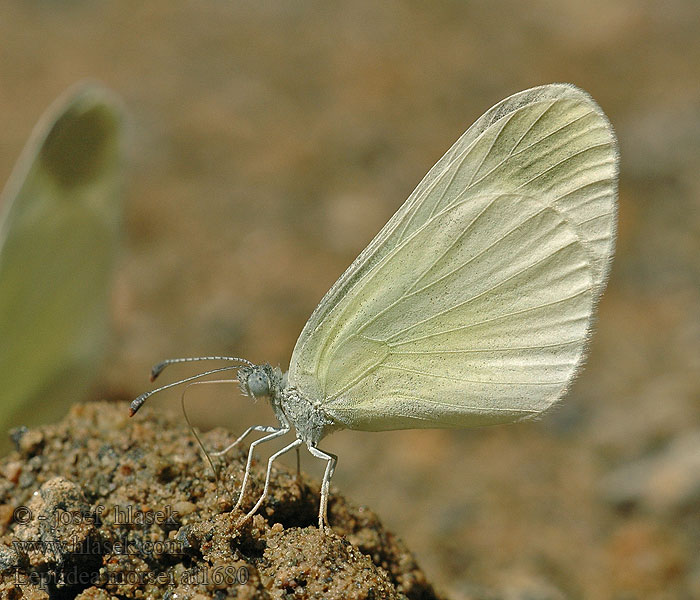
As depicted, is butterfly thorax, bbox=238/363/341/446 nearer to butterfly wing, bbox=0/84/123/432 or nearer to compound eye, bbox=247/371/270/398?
compound eye, bbox=247/371/270/398

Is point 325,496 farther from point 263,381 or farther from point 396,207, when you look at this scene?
point 396,207

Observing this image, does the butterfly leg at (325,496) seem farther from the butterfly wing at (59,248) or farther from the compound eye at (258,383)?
the butterfly wing at (59,248)

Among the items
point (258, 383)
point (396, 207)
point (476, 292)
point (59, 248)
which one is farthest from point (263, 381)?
point (396, 207)

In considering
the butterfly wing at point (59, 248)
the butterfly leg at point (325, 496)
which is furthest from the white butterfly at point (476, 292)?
the butterfly wing at point (59, 248)

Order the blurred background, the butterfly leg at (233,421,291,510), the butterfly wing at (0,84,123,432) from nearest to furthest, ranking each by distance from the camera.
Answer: the butterfly leg at (233,421,291,510)
the butterfly wing at (0,84,123,432)
the blurred background

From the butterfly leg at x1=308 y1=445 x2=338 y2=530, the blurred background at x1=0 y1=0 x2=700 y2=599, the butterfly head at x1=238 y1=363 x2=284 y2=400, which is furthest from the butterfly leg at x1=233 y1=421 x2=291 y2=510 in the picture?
the blurred background at x1=0 y1=0 x2=700 y2=599

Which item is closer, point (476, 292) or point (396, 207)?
point (476, 292)

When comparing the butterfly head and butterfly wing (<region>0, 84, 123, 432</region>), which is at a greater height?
butterfly wing (<region>0, 84, 123, 432</region>)

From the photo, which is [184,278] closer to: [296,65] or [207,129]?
[207,129]
